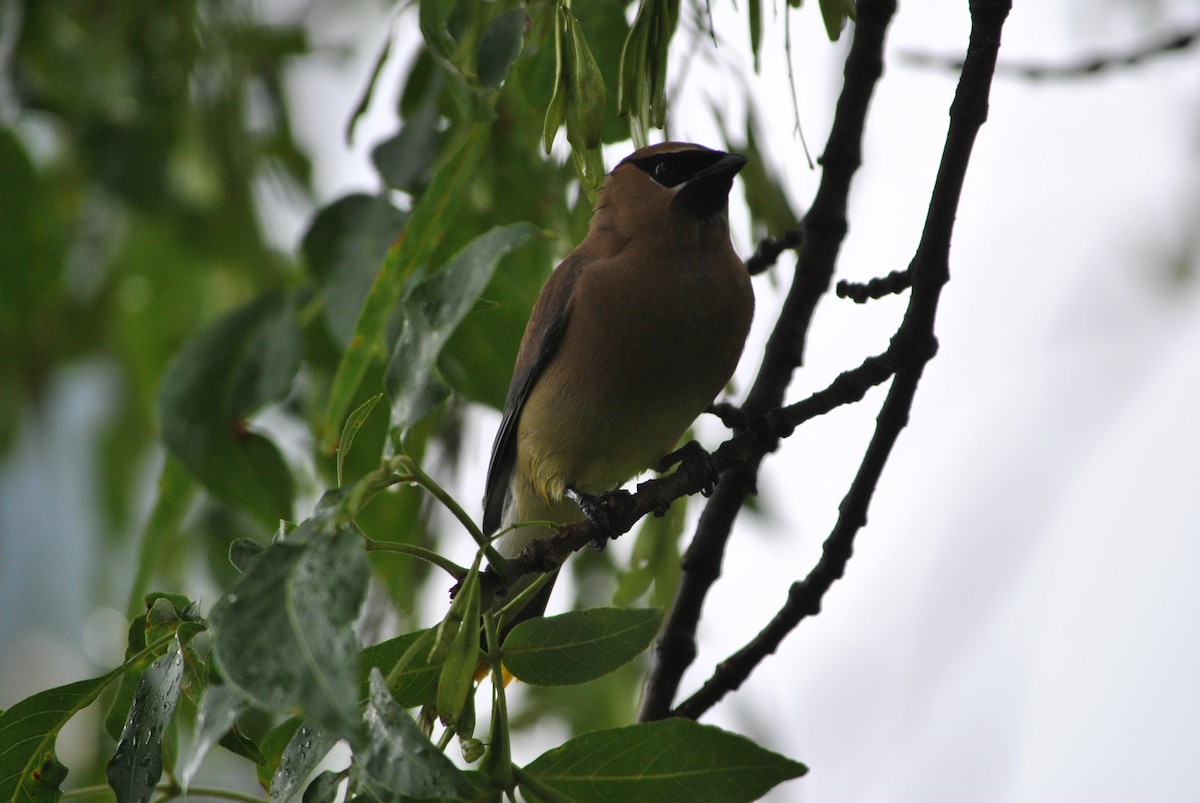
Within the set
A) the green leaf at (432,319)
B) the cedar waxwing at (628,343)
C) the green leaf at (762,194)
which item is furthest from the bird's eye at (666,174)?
the green leaf at (432,319)

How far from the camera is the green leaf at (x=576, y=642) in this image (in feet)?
6.03

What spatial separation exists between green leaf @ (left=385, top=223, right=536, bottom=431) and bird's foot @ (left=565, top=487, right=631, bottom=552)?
0.61 m

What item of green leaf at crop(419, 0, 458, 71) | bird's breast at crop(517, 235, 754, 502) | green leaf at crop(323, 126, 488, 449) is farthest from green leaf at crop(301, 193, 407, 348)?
green leaf at crop(419, 0, 458, 71)

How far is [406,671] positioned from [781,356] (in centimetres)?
121

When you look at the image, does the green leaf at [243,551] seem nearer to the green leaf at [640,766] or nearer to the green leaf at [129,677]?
the green leaf at [129,677]

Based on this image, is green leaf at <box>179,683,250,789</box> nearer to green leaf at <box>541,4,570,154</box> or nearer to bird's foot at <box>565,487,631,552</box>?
green leaf at <box>541,4,570,154</box>

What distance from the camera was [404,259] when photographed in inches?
95.6

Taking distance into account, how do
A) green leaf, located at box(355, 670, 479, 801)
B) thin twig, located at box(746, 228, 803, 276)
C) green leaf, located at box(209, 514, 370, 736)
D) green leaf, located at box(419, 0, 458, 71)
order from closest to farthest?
green leaf, located at box(209, 514, 370, 736), green leaf, located at box(355, 670, 479, 801), green leaf, located at box(419, 0, 458, 71), thin twig, located at box(746, 228, 803, 276)

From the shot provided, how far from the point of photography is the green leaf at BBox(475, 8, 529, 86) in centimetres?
189

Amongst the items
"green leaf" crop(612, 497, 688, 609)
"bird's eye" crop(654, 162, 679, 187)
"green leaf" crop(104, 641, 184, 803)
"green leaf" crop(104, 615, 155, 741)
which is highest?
"bird's eye" crop(654, 162, 679, 187)

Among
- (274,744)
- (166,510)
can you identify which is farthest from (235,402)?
(274,744)

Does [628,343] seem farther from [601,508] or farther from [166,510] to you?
[166,510]

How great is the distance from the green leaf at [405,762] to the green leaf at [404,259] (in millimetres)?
1022

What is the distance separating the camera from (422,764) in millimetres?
1416
